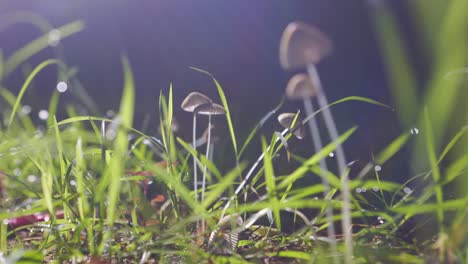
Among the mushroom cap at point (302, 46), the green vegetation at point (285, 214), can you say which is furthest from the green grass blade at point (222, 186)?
the mushroom cap at point (302, 46)

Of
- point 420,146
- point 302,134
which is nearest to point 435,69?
point 420,146

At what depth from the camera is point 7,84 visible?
8.09ft

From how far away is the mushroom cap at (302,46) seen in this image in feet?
2.06

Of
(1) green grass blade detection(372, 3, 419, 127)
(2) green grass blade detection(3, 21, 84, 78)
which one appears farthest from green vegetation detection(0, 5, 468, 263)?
(2) green grass blade detection(3, 21, 84, 78)

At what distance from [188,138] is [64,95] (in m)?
0.72

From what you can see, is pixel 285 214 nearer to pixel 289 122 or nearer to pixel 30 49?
pixel 289 122

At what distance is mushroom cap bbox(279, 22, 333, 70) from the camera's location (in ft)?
2.06

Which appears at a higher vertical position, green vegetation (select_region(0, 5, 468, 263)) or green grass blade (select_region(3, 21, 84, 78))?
green grass blade (select_region(3, 21, 84, 78))

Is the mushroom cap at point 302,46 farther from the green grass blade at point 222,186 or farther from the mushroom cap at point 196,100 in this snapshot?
the mushroom cap at point 196,100

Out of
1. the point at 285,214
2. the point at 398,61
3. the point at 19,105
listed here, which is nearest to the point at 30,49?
the point at 19,105

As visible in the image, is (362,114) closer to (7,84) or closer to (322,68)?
(322,68)

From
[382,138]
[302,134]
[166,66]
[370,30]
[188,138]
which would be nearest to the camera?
[302,134]

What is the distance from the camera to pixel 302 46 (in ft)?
2.07

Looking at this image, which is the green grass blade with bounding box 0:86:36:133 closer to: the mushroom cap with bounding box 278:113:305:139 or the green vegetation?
the green vegetation
